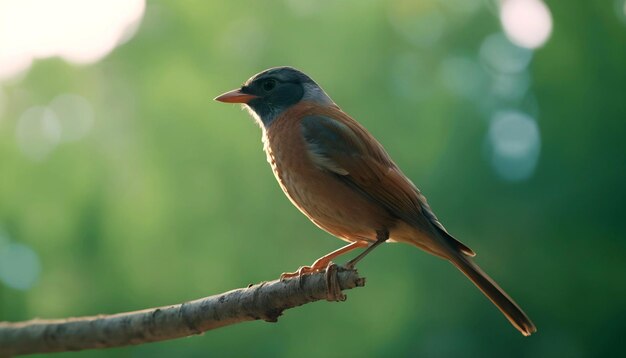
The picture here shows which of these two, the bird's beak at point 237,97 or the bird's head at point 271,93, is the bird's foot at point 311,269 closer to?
the bird's head at point 271,93

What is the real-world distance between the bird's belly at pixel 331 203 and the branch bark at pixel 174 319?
49cm

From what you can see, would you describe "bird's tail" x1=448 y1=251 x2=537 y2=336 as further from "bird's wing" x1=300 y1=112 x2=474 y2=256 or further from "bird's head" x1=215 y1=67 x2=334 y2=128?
"bird's head" x1=215 y1=67 x2=334 y2=128

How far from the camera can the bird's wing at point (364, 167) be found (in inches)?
128

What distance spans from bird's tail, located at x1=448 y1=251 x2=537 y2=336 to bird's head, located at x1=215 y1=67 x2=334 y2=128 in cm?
118

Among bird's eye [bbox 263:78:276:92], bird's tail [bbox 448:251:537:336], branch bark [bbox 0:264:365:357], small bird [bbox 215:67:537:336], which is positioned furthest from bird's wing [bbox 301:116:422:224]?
branch bark [bbox 0:264:365:357]

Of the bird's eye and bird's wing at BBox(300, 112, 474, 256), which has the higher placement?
the bird's eye

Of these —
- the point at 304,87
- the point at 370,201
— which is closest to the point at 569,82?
the point at 304,87

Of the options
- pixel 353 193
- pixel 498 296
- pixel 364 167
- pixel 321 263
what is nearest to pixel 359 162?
pixel 364 167

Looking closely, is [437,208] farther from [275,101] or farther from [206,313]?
[206,313]

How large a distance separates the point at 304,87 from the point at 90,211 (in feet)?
A: 10.2

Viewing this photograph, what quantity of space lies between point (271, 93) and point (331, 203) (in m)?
0.94

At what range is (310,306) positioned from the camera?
6.09 metres

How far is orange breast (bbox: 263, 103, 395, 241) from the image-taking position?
317 cm

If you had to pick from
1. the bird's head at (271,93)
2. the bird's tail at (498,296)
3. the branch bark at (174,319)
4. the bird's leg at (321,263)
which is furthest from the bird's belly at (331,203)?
the bird's head at (271,93)
